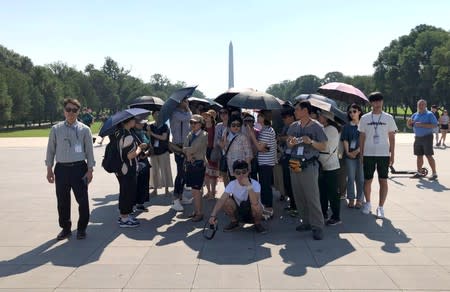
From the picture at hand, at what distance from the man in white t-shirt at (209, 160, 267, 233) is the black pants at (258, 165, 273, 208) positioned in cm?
57

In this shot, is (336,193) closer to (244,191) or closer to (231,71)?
(244,191)

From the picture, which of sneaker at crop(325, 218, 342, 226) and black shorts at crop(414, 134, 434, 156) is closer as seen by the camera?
sneaker at crop(325, 218, 342, 226)

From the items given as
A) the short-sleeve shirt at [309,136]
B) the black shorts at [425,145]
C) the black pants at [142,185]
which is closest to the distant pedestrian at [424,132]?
the black shorts at [425,145]

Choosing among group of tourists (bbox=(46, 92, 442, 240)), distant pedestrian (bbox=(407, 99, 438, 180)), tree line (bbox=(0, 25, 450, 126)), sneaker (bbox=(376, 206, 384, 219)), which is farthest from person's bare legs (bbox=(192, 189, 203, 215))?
tree line (bbox=(0, 25, 450, 126))

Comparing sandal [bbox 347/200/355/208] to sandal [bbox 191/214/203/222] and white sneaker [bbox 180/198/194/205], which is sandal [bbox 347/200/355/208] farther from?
A: white sneaker [bbox 180/198/194/205]

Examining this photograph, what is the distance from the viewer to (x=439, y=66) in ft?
136

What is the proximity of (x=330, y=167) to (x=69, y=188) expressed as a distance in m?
3.26

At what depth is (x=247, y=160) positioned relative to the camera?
18.8 feet

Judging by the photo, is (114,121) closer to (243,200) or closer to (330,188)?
(243,200)

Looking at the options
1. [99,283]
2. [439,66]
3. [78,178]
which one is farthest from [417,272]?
[439,66]

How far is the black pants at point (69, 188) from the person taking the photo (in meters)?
5.04

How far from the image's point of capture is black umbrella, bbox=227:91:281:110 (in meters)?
5.57

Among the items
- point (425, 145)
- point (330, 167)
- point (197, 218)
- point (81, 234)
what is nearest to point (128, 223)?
point (81, 234)

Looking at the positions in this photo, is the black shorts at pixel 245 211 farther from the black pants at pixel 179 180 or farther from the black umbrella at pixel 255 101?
the black pants at pixel 179 180
